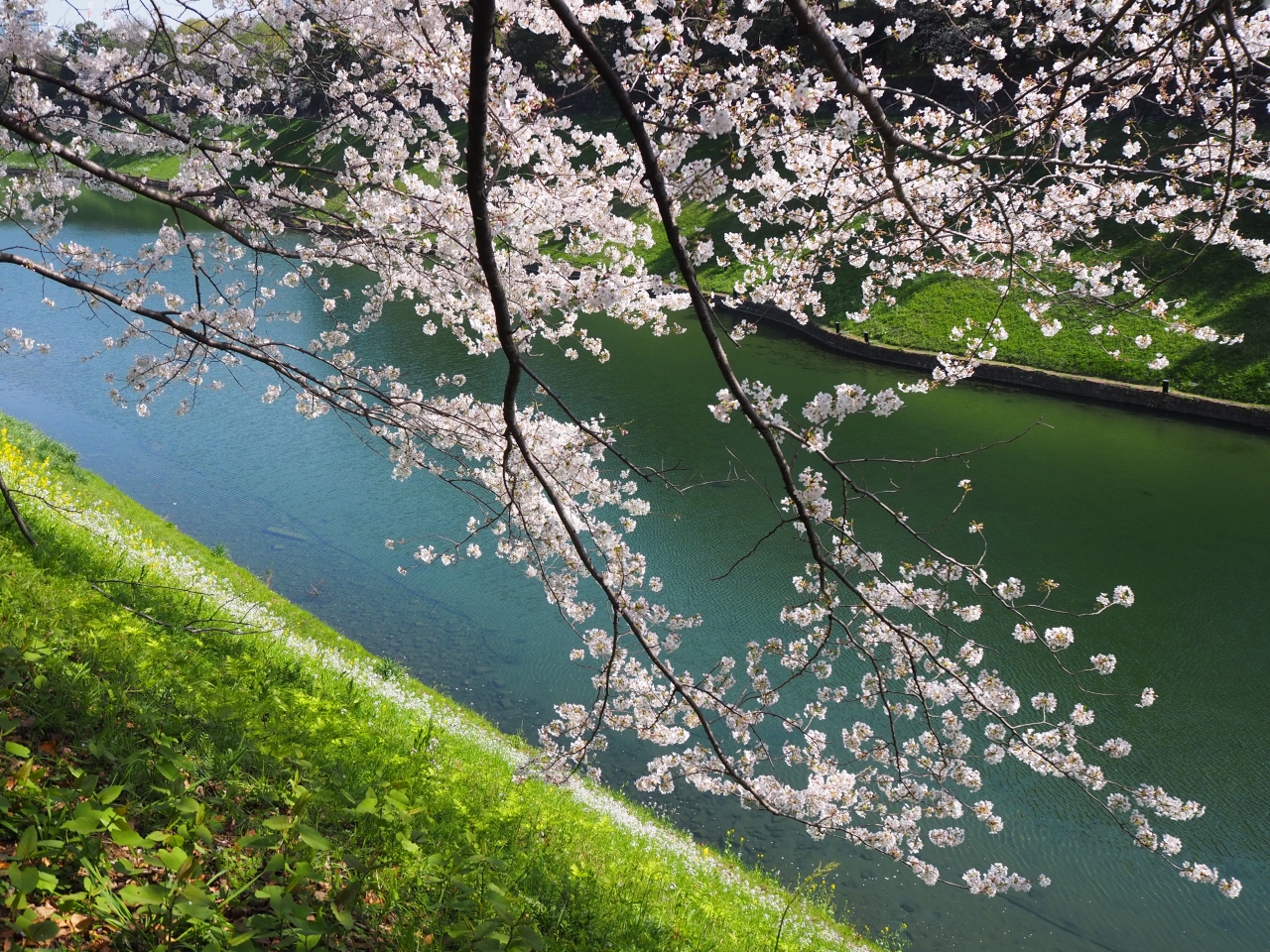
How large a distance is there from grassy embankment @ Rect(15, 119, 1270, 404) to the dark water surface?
59.1 inches

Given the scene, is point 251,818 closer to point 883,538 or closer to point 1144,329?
point 883,538

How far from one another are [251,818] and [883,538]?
1156 centimetres

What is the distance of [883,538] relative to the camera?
43.6 ft

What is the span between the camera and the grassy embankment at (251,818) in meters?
2.46

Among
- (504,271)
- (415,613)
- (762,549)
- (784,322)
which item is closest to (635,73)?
(504,271)

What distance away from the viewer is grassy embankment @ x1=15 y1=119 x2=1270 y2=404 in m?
19.5

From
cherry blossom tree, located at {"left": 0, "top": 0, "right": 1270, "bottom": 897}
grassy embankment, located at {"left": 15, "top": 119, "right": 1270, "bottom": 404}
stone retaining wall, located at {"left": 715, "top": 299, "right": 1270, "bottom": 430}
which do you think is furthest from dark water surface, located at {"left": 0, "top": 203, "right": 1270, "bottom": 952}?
grassy embankment, located at {"left": 15, "top": 119, "right": 1270, "bottom": 404}

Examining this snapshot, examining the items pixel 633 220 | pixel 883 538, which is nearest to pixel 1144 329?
pixel 883 538

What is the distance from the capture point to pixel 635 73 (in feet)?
15.3

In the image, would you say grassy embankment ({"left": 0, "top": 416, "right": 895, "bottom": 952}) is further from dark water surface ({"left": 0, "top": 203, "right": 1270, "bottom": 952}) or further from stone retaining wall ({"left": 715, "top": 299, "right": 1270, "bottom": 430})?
stone retaining wall ({"left": 715, "top": 299, "right": 1270, "bottom": 430})

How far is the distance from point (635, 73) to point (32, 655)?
4.07 metres

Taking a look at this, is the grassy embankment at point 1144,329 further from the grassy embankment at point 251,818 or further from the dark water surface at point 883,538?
the grassy embankment at point 251,818

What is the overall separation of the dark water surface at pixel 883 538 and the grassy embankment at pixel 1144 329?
1502 millimetres

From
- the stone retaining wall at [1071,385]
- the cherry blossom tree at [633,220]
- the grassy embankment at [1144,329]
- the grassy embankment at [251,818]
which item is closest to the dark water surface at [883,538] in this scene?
the stone retaining wall at [1071,385]
